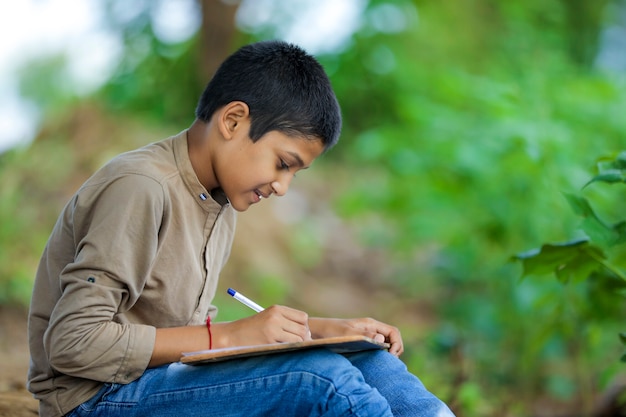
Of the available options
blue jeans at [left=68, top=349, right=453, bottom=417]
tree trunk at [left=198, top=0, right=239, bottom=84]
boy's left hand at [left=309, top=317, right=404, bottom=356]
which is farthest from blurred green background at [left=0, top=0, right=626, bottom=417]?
blue jeans at [left=68, top=349, right=453, bottom=417]

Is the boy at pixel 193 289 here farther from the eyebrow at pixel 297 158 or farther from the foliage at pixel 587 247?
the foliage at pixel 587 247

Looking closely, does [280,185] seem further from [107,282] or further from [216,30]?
[216,30]

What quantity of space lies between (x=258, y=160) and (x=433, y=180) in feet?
8.84

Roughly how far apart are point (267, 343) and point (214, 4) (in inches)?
186

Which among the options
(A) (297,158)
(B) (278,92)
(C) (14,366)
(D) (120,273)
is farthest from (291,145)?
(C) (14,366)

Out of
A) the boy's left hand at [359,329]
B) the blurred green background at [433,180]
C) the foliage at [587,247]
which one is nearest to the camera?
the boy's left hand at [359,329]

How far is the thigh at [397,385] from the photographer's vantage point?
6.10 ft

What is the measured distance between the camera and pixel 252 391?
1.73m

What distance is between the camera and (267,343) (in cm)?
177

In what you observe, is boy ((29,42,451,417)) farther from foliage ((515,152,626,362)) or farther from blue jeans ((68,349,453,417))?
foliage ((515,152,626,362))

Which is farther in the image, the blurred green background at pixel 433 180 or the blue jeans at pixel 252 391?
the blurred green background at pixel 433 180

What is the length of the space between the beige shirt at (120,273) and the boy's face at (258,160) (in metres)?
0.08

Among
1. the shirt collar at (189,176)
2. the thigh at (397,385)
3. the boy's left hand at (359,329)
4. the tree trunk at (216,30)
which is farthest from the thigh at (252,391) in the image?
the tree trunk at (216,30)

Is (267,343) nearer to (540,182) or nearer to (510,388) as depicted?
(540,182)
